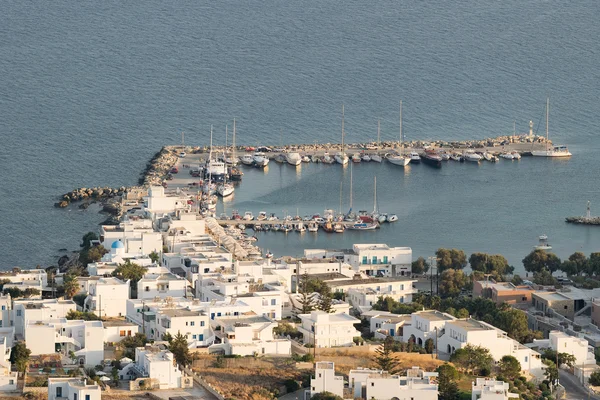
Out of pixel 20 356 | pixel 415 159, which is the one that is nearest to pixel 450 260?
pixel 20 356

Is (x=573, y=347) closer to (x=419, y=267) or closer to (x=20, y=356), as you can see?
(x=419, y=267)

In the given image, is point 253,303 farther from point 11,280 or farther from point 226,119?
point 226,119

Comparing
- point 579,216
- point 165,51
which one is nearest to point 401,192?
point 579,216

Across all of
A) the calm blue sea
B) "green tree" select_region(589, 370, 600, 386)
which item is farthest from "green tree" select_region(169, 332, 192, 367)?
the calm blue sea

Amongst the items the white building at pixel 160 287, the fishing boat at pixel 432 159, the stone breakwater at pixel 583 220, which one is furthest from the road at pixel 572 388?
the fishing boat at pixel 432 159

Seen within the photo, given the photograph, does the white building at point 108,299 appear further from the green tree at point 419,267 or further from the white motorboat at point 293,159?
the white motorboat at point 293,159

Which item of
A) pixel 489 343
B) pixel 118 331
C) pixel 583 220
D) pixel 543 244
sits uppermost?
pixel 583 220

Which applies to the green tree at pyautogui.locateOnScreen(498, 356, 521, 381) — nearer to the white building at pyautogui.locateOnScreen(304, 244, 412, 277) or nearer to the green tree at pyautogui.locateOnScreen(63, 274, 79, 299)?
the green tree at pyautogui.locateOnScreen(63, 274, 79, 299)
